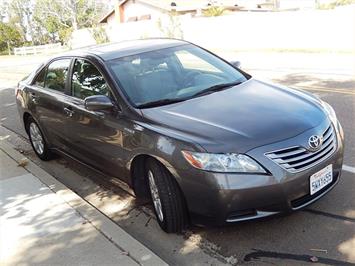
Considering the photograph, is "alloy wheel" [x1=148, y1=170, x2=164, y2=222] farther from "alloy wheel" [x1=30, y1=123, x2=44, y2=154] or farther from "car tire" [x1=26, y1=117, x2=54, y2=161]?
"alloy wheel" [x1=30, y1=123, x2=44, y2=154]

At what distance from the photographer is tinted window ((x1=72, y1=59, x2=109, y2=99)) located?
4965 millimetres

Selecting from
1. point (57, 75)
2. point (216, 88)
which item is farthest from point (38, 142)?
point (216, 88)

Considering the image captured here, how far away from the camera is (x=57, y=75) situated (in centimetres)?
608

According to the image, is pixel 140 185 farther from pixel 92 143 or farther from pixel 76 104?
pixel 76 104

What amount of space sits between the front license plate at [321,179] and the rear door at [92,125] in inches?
68.2

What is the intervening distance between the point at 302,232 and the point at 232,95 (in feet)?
4.71

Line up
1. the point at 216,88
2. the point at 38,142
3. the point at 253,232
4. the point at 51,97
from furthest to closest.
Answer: the point at 38,142, the point at 51,97, the point at 216,88, the point at 253,232

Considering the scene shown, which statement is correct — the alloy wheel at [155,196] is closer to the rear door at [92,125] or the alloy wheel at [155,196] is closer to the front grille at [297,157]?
the rear door at [92,125]

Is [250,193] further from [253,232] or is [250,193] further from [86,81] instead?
[86,81]

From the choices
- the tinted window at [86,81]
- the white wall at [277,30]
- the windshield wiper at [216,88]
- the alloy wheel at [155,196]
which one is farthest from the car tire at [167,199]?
the white wall at [277,30]

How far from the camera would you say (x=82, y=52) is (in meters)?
5.62

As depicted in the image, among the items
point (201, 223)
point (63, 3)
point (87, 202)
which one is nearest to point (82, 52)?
point (87, 202)

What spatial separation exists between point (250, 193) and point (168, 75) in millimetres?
1850

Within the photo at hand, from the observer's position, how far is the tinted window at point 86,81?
4.96 meters
